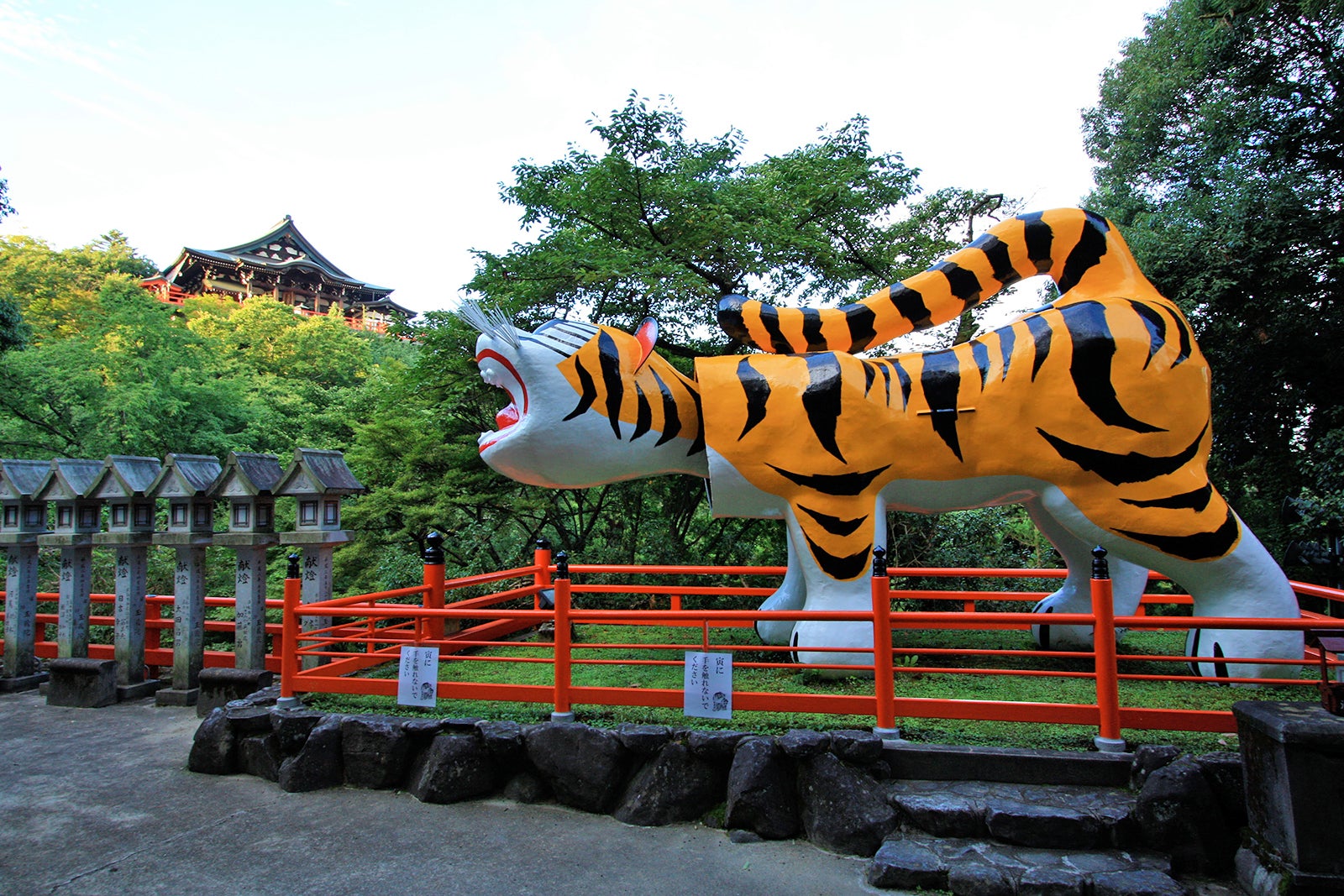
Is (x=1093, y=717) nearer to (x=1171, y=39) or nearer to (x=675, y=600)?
(x=675, y=600)

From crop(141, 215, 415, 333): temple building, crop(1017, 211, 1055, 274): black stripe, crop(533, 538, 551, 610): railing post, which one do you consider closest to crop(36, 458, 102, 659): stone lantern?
crop(533, 538, 551, 610): railing post

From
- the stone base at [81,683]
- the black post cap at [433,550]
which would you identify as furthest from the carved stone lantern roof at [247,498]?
the stone base at [81,683]

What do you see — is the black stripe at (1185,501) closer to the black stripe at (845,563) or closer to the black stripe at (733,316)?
the black stripe at (845,563)

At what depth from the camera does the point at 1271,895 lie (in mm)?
2549

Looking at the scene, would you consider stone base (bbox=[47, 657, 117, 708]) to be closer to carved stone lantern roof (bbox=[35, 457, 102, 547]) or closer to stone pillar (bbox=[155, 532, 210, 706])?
stone pillar (bbox=[155, 532, 210, 706])

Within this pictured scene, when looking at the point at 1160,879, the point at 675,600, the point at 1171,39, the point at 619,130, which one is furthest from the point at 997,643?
the point at 1171,39

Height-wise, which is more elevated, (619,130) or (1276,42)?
(1276,42)

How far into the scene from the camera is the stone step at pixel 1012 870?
104 inches

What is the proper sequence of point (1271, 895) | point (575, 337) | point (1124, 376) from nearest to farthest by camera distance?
point (1271, 895), point (1124, 376), point (575, 337)

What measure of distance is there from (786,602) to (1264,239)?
7.51 metres

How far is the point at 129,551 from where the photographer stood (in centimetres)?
596

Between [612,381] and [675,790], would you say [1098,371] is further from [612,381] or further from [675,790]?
[675,790]

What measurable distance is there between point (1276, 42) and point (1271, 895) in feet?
35.9

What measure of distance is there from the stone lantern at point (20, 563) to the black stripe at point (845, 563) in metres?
6.65
